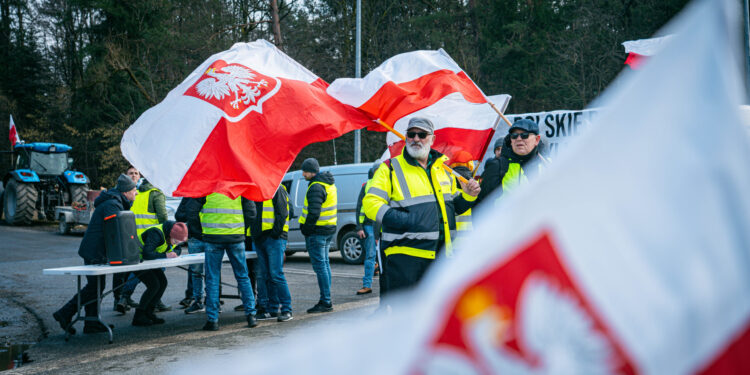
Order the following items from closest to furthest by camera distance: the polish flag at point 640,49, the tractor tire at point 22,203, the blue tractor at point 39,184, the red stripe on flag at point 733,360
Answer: the red stripe on flag at point 733,360 < the polish flag at point 640,49 < the tractor tire at point 22,203 < the blue tractor at point 39,184

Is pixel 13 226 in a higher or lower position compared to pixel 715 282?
lower

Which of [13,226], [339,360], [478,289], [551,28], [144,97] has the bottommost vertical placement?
[13,226]

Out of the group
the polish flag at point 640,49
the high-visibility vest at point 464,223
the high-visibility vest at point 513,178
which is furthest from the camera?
the polish flag at point 640,49

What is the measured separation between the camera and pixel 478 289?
1067 mm

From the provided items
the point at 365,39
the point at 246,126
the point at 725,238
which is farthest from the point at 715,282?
the point at 365,39

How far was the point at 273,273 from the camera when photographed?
7.53 metres

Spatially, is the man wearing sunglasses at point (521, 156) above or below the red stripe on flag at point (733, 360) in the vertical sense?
above

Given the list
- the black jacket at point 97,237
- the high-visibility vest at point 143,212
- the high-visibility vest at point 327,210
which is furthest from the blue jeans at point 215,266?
the high-visibility vest at point 143,212

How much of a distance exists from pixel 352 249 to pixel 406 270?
881 cm

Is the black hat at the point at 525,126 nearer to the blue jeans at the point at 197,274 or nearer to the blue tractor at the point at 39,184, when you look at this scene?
the blue jeans at the point at 197,274

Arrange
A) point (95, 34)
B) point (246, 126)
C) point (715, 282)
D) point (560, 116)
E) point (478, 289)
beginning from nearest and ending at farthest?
point (715, 282), point (478, 289), point (246, 126), point (560, 116), point (95, 34)

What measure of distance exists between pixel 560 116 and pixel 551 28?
1530cm

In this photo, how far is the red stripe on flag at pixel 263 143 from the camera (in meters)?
4.58

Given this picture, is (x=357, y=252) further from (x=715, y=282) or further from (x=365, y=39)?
(x=365, y=39)
